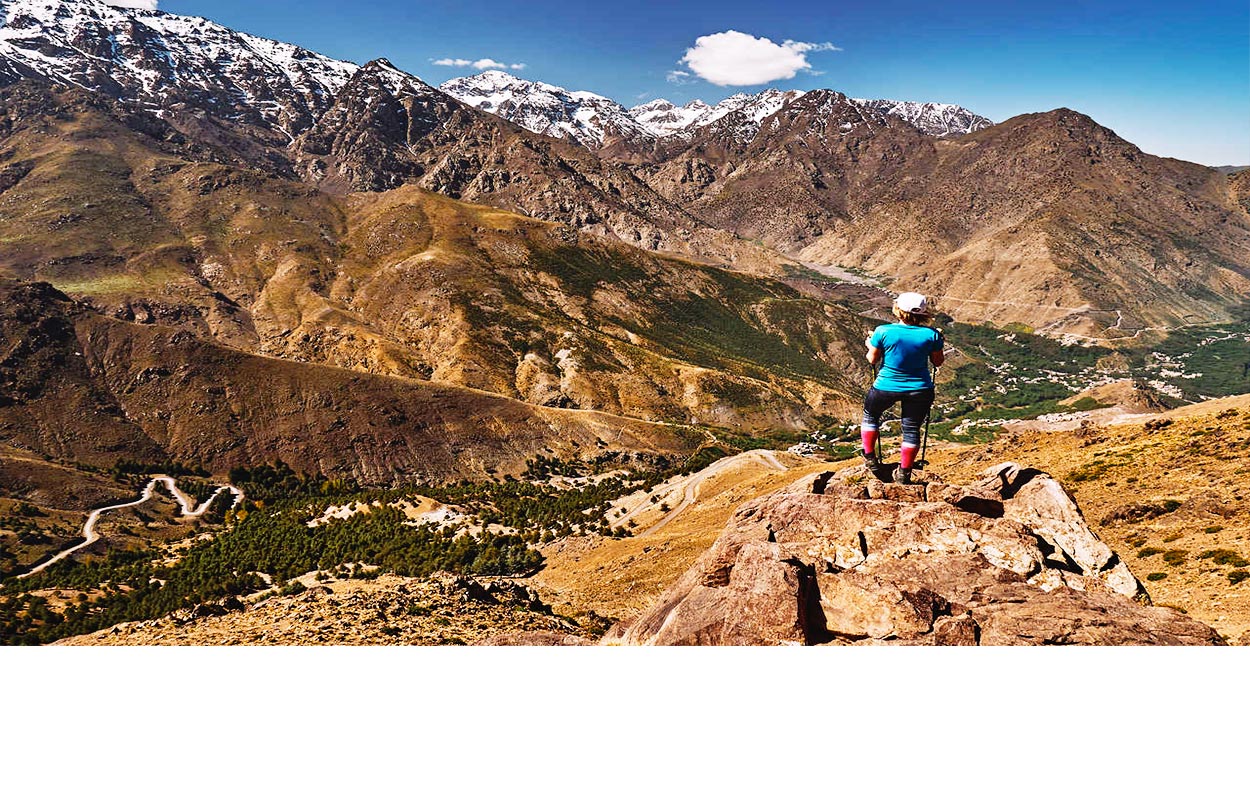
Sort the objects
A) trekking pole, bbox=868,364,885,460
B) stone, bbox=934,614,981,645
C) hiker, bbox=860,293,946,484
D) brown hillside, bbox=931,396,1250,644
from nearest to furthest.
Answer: stone, bbox=934,614,981,645 < hiker, bbox=860,293,946,484 < trekking pole, bbox=868,364,885,460 < brown hillside, bbox=931,396,1250,644

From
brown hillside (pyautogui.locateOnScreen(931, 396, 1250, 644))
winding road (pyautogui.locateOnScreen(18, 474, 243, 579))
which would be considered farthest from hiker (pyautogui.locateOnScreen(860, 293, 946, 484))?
winding road (pyautogui.locateOnScreen(18, 474, 243, 579))

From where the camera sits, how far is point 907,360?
8062 mm

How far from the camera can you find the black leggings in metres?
8.33

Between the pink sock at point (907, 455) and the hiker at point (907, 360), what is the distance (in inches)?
15.3

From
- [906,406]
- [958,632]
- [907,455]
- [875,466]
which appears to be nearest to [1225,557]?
[875,466]

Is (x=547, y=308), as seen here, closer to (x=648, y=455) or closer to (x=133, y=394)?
(x=648, y=455)

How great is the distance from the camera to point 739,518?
1271 cm

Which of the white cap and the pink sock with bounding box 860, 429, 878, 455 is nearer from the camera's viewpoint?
the white cap

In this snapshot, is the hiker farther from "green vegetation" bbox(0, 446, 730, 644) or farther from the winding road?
the winding road

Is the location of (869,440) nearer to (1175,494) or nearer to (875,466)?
(875,466)

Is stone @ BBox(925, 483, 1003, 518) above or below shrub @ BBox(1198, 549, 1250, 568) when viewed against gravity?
above

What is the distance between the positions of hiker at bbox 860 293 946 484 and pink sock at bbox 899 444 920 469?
0.39 metres

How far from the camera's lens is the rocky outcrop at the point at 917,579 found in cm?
712

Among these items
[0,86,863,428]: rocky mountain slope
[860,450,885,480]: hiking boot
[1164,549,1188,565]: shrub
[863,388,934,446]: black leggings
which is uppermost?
[0,86,863,428]: rocky mountain slope
